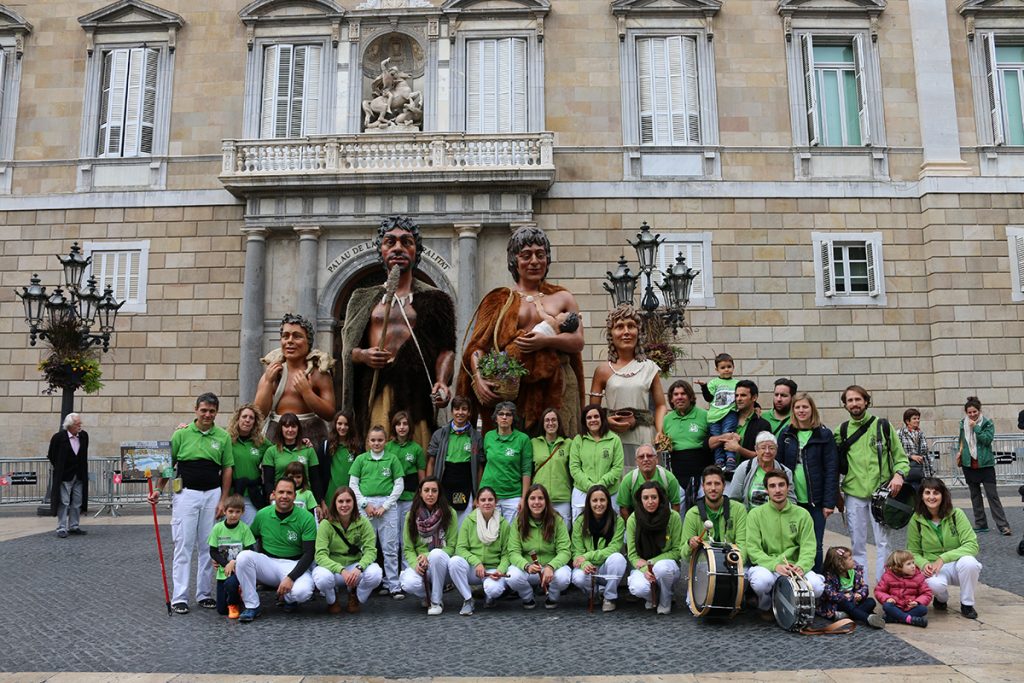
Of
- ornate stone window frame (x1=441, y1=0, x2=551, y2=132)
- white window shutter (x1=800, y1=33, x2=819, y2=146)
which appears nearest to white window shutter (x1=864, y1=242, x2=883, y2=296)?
white window shutter (x1=800, y1=33, x2=819, y2=146)

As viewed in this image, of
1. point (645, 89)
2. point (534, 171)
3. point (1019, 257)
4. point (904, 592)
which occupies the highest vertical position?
point (645, 89)

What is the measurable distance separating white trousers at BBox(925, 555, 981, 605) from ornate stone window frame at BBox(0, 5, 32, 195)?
68.2 ft

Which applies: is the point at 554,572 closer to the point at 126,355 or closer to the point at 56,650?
the point at 56,650

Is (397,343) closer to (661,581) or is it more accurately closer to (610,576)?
(610,576)

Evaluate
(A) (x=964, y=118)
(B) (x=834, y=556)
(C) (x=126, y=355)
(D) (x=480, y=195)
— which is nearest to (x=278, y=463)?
(B) (x=834, y=556)

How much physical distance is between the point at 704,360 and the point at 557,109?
679 cm

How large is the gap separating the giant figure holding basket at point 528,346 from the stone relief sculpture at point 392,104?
12.9 m

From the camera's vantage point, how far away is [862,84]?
19016 mm

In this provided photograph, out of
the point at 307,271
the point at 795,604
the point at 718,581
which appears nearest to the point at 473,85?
the point at 307,271

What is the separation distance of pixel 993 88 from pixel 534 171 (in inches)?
437

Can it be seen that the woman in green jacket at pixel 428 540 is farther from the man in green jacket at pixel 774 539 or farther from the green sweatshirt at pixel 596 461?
the man in green jacket at pixel 774 539

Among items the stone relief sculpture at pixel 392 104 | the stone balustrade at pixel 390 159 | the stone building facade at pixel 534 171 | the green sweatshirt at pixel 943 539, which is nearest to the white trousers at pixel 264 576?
the green sweatshirt at pixel 943 539

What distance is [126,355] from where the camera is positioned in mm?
18531

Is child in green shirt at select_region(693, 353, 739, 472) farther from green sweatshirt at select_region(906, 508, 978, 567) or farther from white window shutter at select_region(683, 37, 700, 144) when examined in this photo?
white window shutter at select_region(683, 37, 700, 144)
